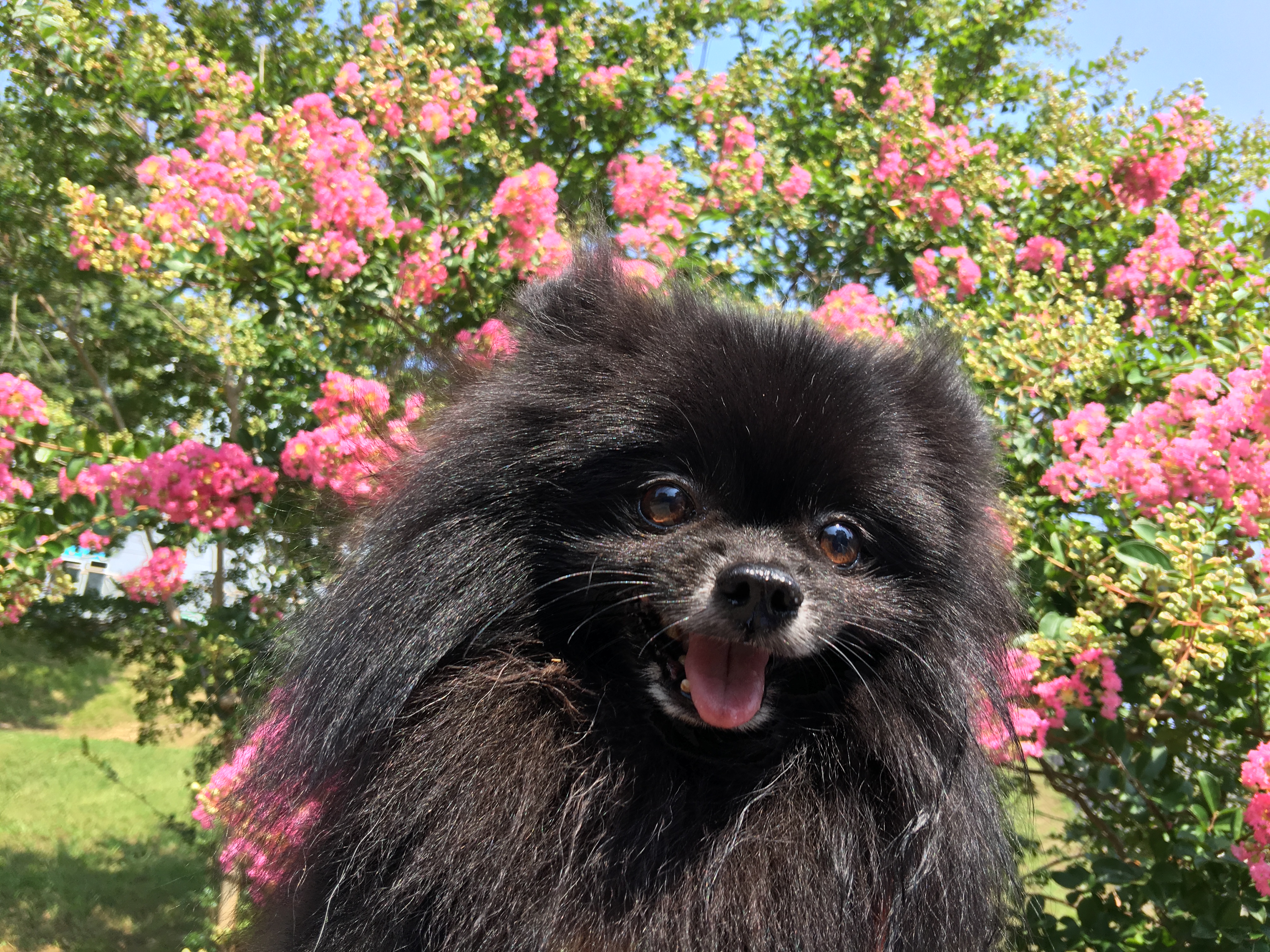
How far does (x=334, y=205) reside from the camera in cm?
288

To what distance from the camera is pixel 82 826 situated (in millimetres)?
7340

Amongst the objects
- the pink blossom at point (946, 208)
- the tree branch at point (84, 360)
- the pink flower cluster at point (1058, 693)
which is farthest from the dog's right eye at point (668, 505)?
the tree branch at point (84, 360)

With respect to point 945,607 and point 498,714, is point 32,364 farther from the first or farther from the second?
point 945,607

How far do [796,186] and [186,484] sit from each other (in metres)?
2.70

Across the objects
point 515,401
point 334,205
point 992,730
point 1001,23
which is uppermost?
point 1001,23

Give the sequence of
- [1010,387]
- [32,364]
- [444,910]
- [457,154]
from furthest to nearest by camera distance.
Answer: [32,364] → [457,154] → [1010,387] → [444,910]

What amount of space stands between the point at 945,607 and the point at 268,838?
1.45 m

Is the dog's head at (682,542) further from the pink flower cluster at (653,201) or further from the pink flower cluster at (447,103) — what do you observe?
the pink flower cluster at (447,103)

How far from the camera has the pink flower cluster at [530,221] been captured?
117 inches

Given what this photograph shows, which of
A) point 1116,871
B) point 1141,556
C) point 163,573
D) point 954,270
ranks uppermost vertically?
point 954,270

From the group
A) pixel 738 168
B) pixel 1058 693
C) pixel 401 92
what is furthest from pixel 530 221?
pixel 1058 693

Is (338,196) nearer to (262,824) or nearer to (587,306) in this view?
(587,306)

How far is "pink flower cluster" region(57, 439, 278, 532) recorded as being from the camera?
9.27 ft

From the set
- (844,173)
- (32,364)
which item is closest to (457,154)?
(844,173)
